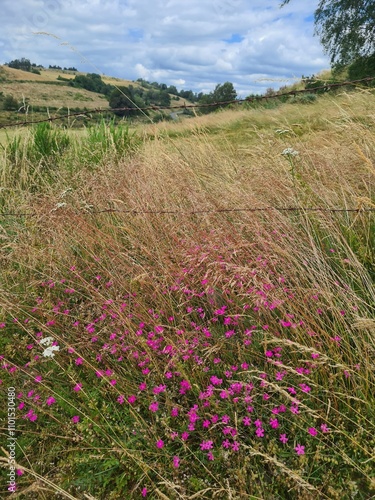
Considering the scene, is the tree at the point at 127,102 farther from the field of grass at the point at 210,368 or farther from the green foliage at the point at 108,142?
the field of grass at the point at 210,368

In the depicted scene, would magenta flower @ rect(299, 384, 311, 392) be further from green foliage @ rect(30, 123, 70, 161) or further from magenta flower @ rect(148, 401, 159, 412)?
green foliage @ rect(30, 123, 70, 161)

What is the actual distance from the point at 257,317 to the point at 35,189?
416cm

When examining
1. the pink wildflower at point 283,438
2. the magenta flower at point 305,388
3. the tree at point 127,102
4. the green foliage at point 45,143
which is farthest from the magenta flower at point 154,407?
the green foliage at point 45,143

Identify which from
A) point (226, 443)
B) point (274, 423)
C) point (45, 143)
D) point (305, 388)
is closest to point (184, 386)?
point (226, 443)

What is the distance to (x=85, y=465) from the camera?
1.64 meters

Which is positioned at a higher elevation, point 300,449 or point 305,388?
point 305,388

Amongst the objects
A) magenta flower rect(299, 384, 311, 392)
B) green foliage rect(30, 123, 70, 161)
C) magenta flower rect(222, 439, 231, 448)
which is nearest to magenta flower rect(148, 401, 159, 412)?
magenta flower rect(222, 439, 231, 448)

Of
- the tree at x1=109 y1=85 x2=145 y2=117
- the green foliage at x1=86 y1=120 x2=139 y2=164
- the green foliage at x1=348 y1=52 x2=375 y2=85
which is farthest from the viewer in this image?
the green foliage at x1=348 y1=52 x2=375 y2=85

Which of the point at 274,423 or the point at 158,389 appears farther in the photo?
the point at 158,389

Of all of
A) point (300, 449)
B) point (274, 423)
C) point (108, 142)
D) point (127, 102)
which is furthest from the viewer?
point (108, 142)

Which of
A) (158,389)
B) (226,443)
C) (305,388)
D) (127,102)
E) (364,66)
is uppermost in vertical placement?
(364,66)

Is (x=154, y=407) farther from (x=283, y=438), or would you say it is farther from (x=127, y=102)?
(x=127, y=102)

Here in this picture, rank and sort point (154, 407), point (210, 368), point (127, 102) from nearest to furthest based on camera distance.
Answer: point (154, 407)
point (210, 368)
point (127, 102)

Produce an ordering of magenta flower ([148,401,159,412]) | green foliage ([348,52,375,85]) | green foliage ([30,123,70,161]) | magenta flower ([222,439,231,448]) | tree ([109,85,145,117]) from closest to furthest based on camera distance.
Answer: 1. magenta flower ([222,439,231,448])
2. magenta flower ([148,401,159,412])
3. tree ([109,85,145,117])
4. green foliage ([30,123,70,161])
5. green foliage ([348,52,375,85])
